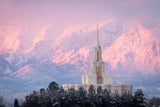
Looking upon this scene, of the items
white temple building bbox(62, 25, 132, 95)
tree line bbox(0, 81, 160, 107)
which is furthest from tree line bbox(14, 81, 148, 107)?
white temple building bbox(62, 25, 132, 95)

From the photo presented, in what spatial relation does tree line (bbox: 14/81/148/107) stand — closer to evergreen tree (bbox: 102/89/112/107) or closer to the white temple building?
evergreen tree (bbox: 102/89/112/107)

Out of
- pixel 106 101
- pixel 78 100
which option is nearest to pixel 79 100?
pixel 78 100

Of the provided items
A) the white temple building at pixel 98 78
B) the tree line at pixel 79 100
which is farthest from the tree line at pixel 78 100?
the white temple building at pixel 98 78

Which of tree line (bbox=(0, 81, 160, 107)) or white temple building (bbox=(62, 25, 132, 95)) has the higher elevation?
white temple building (bbox=(62, 25, 132, 95))

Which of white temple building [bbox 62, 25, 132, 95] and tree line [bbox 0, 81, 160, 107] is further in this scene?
A: white temple building [bbox 62, 25, 132, 95]

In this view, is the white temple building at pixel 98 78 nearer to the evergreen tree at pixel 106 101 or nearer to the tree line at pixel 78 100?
the tree line at pixel 78 100

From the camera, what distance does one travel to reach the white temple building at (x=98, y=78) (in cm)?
15550

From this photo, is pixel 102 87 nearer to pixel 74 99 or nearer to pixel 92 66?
pixel 92 66

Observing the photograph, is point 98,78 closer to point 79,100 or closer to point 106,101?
point 106,101

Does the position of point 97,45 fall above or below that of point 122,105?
above

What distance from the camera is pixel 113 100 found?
119 m

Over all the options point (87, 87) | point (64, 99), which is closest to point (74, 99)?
point (64, 99)

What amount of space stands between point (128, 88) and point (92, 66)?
648 inches

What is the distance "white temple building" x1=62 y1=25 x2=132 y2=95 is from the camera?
156m
